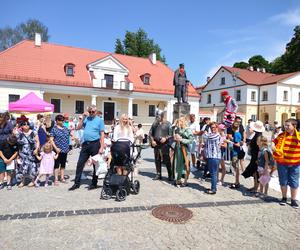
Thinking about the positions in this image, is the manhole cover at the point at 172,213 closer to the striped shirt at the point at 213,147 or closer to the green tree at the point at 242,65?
the striped shirt at the point at 213,147

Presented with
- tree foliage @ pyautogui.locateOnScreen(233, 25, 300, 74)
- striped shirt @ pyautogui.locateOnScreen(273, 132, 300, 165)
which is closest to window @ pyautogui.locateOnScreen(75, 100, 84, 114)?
striped shirt @ pyautogui.locateOnScreen(273, 132, 300, 165)

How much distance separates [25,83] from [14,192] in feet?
76.3

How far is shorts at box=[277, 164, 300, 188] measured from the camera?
572 cm

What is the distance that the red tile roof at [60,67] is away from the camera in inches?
1081

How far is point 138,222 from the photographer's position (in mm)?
4594

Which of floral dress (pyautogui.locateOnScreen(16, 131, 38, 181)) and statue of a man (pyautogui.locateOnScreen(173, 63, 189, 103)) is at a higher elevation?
statue of a man (pyautogui.locateOnScreen(173, 63, 189, 103))

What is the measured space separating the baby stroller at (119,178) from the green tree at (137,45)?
161ft

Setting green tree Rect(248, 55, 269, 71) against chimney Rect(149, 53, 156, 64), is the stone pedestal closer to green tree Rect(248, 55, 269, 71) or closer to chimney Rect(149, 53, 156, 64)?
chimney Rect(149, 53, 156, 64)

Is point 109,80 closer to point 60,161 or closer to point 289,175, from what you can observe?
point 60,161

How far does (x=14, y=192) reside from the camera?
20.2 feet

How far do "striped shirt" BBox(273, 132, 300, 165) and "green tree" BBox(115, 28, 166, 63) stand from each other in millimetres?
49318

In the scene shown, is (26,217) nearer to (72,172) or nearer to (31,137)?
(31,137)

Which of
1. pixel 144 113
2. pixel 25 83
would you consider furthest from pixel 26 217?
pixel 144 113

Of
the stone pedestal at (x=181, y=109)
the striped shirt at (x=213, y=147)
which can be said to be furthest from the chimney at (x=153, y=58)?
the striped shirt at (x=213, y=147)
